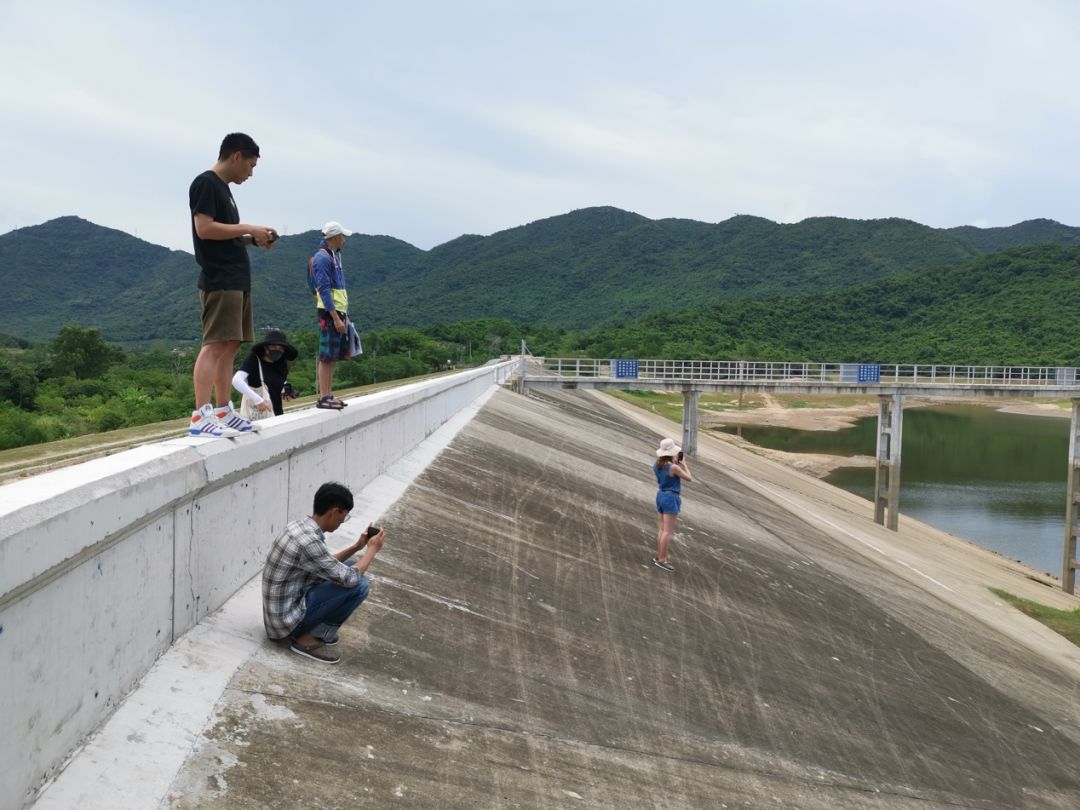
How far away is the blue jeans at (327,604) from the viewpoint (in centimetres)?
436

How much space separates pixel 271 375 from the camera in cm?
650

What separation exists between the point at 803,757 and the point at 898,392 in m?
31.0

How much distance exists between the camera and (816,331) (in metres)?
110

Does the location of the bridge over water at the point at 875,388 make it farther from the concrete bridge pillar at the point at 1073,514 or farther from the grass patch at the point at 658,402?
the grass patch at the point at 658,402

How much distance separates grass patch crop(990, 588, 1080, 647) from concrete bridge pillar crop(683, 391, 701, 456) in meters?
12.7

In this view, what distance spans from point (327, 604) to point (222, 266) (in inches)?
75.5

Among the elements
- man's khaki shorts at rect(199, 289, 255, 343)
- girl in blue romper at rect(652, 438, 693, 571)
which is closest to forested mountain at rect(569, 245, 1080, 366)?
girl in blue romper at rect(652, 438, 693, 571)

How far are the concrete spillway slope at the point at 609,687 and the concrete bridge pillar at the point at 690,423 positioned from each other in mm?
19198

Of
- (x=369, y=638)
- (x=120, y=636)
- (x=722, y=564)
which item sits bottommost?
(x=722, y=564)

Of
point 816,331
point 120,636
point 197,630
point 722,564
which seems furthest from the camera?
point 816,331

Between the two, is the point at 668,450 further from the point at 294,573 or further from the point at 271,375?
the point at 294,573

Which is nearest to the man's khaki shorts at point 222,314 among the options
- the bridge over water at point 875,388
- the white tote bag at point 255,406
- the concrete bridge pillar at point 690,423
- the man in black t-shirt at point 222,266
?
the man in black t-shirt at point 222,266

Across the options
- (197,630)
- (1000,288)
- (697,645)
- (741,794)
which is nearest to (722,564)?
(697,645)

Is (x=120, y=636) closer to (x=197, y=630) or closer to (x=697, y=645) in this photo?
(x=197, y=630)
